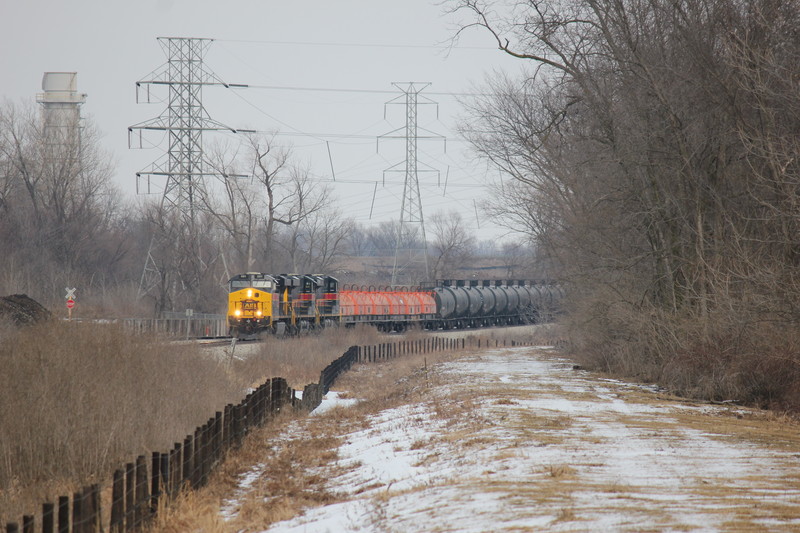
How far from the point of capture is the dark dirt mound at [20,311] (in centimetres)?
2378

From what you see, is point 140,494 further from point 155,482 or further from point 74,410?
point 74,410

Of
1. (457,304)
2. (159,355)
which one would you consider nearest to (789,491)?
(159,355)

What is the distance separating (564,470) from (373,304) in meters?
42.9

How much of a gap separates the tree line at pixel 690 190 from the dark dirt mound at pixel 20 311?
14790mm

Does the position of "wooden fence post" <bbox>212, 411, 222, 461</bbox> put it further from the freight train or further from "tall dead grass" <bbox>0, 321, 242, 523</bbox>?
the freight train

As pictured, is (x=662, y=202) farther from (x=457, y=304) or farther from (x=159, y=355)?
(x=457, y=304)

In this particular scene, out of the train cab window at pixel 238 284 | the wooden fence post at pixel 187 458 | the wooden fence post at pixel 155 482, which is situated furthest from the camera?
the train cab window at pixel 238 284

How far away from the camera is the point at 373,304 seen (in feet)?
169

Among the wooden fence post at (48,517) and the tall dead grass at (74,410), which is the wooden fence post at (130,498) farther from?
the tall dead grass at (74,410)

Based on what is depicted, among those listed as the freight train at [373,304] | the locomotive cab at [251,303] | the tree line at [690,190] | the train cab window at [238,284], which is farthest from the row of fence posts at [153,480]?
the train cab window at [238,284]

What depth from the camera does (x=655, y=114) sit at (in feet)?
68.9

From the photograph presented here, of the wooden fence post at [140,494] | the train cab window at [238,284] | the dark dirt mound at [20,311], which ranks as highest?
the train cab window at [238,284]

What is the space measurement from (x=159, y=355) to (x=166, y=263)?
42938 millimetres

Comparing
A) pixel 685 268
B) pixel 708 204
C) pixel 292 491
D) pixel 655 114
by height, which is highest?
pixel 655 114
